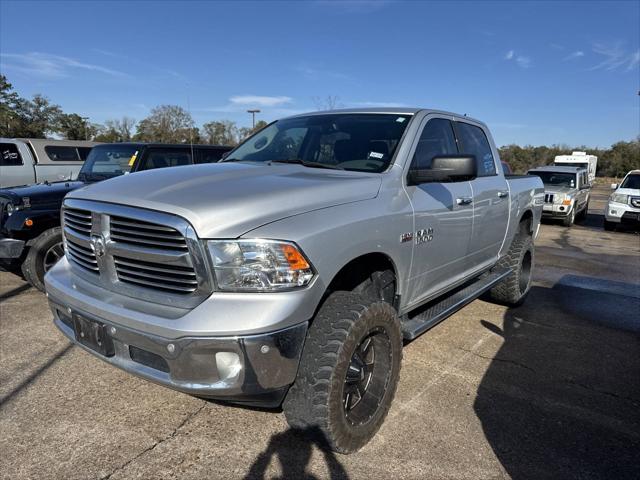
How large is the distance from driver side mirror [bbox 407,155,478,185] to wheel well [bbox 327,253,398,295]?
579 mm

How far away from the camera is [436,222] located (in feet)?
10.6

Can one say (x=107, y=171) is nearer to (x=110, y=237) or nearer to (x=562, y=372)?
(x=110, y=237)

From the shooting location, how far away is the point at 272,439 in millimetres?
2701

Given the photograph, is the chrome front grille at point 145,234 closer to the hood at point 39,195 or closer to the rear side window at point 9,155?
the hood at point 39,195

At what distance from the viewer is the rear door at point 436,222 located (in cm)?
309

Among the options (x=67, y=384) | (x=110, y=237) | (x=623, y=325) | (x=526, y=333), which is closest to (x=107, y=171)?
(x=67, y=384)

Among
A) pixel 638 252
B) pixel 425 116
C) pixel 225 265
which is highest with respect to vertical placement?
pixel 425 116

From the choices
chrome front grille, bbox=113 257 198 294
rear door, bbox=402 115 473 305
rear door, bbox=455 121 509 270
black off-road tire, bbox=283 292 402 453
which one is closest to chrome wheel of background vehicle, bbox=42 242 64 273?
chrome front grille, bbox=113 257 198 294

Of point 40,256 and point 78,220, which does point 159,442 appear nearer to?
point 78,220

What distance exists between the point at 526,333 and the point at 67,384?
4051mm

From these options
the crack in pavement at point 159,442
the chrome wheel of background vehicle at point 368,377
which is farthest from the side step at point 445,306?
the crack in pavement at point 159,442

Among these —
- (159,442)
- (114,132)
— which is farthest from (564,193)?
(114,132)

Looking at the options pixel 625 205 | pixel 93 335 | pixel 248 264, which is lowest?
pixel 625 205

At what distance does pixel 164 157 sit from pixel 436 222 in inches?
207
